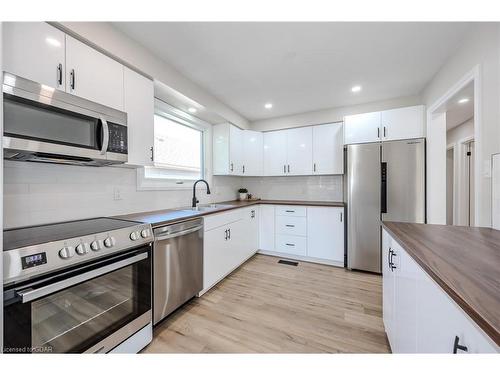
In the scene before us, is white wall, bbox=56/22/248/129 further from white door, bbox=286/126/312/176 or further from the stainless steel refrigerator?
the stainless steel refrigerator

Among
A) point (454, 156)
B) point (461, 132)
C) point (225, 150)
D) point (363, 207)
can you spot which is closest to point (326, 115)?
point (363, 207)

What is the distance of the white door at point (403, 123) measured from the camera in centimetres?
257

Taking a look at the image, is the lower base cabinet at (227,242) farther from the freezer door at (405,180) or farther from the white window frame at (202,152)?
the freezer door at (405,180)

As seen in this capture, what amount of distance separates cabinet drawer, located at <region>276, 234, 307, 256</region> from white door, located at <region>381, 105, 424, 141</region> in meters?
1.89

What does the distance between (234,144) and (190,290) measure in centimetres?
225

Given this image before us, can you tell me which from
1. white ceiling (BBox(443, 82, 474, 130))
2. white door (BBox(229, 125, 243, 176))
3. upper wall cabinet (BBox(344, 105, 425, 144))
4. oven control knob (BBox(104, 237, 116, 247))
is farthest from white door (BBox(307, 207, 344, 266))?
oven control knob (BBox(104, 237, 116, 247))

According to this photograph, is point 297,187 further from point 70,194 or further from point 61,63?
point 61,63

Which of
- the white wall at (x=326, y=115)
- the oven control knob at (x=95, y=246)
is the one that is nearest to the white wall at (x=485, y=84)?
the white wall at (x=326, y=115)

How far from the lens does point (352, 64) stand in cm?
209

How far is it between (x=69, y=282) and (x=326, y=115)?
364 centimetres

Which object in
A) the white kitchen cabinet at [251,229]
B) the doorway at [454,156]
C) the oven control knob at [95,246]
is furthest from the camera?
the white kitchen cabinet at [251,229]

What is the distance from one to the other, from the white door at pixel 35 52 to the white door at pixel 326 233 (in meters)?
3.05
